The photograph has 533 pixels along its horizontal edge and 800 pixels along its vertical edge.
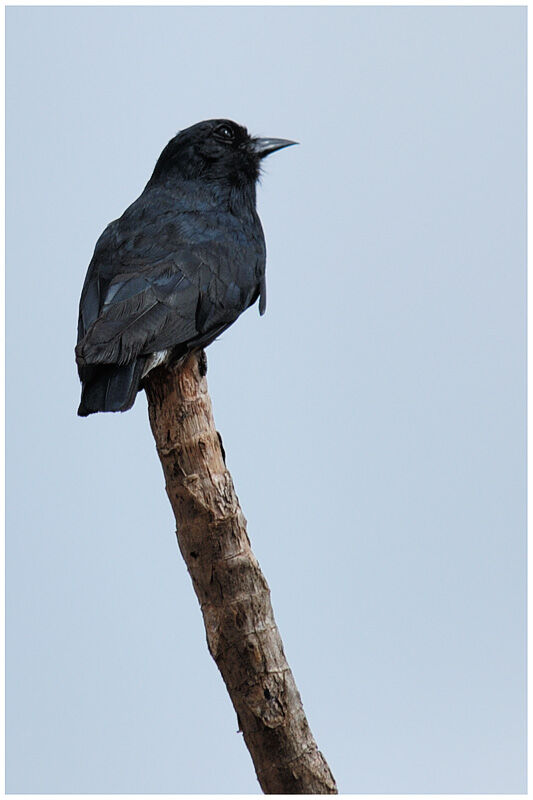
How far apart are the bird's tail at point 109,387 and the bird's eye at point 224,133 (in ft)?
5.53

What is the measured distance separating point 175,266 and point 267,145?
134 centimetres

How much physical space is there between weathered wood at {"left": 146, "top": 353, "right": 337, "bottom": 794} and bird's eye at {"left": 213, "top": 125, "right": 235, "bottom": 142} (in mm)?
1493

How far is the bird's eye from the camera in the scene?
5.98 meters

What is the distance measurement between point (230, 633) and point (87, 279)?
5.72ft

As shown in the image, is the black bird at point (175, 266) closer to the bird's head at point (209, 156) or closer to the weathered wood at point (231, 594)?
the bird's head at point (209, 156)

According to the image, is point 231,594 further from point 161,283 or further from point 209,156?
point 209,156

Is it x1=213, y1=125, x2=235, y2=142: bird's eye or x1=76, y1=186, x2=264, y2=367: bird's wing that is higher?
x1=213, y1=125, x2=235, y2=142: bird's eye

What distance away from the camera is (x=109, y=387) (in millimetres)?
4727

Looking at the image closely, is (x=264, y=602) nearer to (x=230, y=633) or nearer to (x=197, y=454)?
(x=230, y=633)

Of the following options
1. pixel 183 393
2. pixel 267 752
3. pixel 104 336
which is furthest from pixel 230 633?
pixel 104 336

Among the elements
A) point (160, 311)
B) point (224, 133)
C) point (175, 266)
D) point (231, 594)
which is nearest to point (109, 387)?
point (160, 311)

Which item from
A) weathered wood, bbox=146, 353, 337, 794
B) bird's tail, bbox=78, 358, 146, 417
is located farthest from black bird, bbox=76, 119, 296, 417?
weathered wood, bbox=146, 353, 337, 794

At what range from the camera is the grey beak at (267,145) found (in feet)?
20.1

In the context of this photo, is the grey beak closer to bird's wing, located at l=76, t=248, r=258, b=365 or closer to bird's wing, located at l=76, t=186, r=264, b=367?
bird's wing, located at l=76, t=186, r=264, b=367
